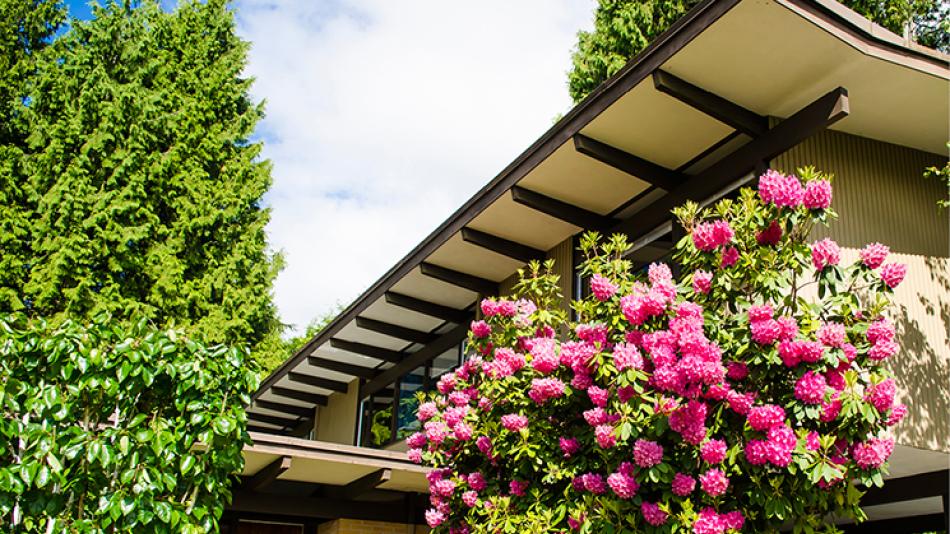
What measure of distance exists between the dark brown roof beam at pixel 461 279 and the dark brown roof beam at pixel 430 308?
37.6 inches

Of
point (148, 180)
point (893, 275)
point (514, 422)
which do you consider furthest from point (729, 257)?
point (148, 180)

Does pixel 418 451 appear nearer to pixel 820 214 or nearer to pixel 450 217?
pixel 450 217

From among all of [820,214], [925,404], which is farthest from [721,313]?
[925,404]

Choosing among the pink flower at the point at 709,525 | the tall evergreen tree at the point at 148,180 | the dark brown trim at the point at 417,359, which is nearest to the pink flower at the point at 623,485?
the pink flower at the point at 709,525

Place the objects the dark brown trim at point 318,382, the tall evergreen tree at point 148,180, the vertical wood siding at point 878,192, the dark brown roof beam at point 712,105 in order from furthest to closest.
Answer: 1. the tall evergreen tree at point 148,180
2. the dark brown trim at point 318,382
3. the vertical wood siding at point 878,192
4. the dark brown roof beam at point 712,105

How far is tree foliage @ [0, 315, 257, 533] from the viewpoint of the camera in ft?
14.4

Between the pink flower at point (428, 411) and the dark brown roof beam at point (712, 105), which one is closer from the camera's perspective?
the dark brown roof beam at point (712, 105)

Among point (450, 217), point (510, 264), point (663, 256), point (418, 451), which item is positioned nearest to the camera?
point (418, 451)

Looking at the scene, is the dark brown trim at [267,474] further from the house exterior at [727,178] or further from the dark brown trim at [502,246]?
the dark brown trim at [502,246]

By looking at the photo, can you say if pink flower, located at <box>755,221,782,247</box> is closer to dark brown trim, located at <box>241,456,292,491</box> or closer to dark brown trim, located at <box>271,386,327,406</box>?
dark brown trim, located at <box>241,456,292,491</box>

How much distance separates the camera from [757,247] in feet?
15.0

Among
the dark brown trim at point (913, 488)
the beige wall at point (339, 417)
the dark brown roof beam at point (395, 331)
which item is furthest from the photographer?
the beige wall at point (339, 417)

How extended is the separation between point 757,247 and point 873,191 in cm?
232

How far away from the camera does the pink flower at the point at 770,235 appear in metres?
4.50
